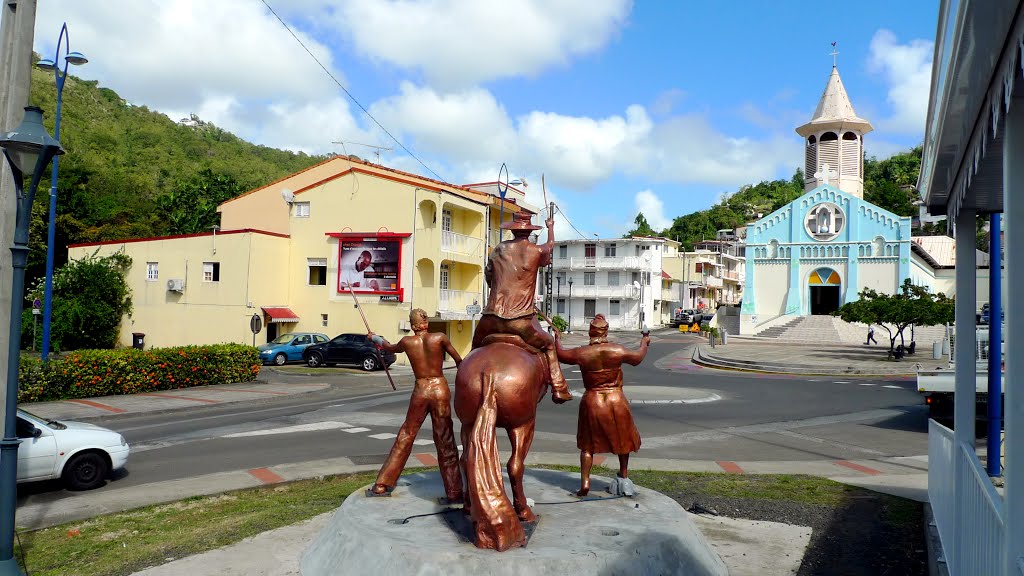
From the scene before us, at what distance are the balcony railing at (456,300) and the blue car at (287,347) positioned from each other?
18.2 ft

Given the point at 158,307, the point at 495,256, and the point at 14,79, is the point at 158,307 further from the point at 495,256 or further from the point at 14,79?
the point at 495,256

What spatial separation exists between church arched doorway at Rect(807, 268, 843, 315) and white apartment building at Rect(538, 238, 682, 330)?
15.2 meters

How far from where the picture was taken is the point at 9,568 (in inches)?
229

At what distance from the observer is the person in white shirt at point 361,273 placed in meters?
32.7

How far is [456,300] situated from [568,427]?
785 inches

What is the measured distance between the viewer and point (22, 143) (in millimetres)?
5918

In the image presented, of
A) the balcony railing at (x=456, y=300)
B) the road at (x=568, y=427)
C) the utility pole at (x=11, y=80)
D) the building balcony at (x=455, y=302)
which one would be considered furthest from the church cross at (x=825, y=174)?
the utility pole at (x=11, y=80)

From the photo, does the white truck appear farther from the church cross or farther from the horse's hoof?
the church cross

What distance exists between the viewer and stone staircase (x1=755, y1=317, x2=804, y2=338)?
166ft

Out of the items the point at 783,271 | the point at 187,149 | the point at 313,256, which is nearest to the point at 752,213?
the point at 783,271

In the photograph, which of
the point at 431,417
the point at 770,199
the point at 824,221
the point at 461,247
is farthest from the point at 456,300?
the point at 770,199

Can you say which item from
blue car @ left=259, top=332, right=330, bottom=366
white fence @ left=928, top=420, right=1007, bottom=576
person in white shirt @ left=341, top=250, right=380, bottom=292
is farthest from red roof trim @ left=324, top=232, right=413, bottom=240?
white fence @ left=928, top=420, right=1007, bottom=576

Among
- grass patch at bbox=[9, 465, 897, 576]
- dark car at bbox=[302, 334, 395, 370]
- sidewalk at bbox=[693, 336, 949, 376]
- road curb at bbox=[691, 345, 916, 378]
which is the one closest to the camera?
grass patch at bbox=[9, 465, 897, 576]

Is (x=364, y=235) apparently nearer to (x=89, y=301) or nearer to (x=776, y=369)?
(x=89, y=301)
